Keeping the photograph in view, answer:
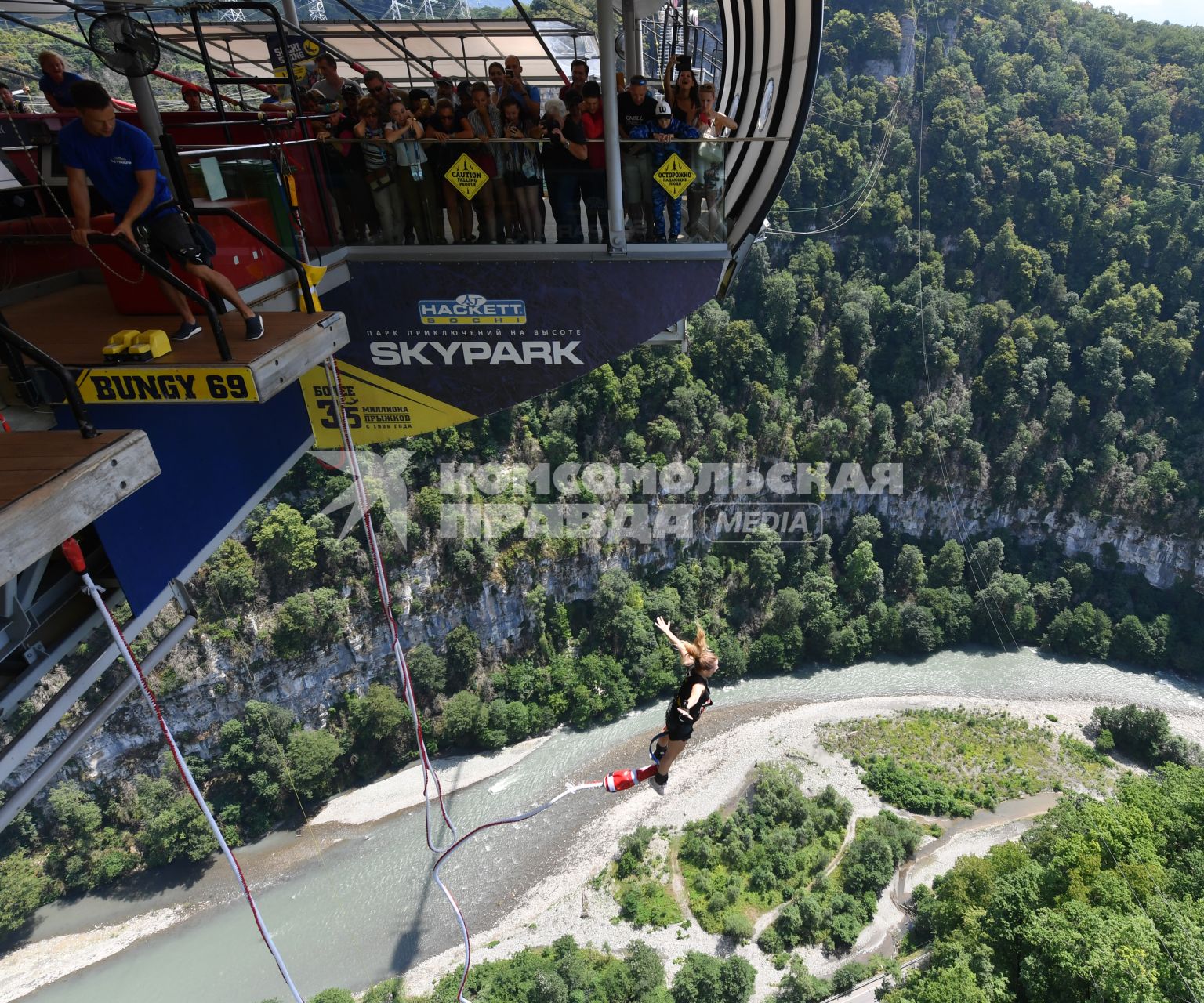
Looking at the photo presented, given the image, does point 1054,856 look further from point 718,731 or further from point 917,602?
point 917,602

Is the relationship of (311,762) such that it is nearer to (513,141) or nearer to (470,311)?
(470,311)

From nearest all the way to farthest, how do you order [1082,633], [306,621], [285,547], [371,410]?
[371,410], [285,547], [306,621], [1082,633]

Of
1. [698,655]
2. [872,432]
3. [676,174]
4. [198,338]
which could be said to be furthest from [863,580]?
[198,338]

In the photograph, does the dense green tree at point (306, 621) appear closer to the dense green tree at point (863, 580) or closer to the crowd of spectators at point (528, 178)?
the crowd of spectators at point (528, 178)

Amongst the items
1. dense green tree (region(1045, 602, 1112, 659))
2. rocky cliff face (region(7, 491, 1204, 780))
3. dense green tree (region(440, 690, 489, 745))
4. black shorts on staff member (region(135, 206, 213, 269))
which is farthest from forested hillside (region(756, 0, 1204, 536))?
black shorts on staff member (region(135, 206, 213, 269))

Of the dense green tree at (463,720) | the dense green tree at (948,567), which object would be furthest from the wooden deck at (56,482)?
the dense green tree at (948,567)

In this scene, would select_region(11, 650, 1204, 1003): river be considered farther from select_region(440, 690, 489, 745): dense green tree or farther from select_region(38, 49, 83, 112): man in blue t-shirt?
select_region(38, 49, 83, 112): man in blue t-shirt
